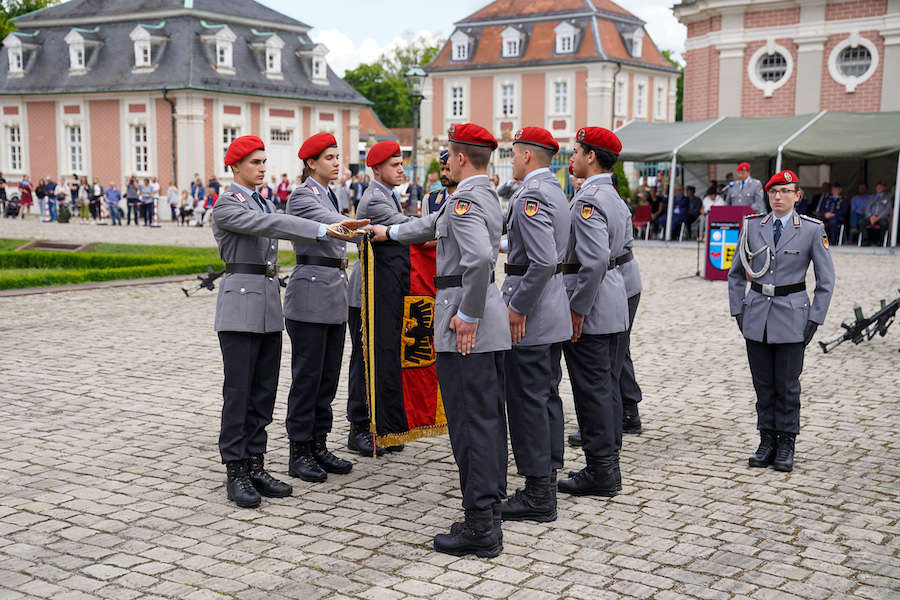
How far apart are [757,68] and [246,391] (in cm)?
2688

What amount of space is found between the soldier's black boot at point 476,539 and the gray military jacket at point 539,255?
3.09 ft

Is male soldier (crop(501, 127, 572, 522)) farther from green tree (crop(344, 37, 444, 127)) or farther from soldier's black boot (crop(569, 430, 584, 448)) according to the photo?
green tree (crop(344, 37, 444, 127))

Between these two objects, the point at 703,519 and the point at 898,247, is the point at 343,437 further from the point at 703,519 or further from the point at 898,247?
the point at 898,247

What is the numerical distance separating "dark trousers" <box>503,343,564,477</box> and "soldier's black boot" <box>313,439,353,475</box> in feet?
4.14

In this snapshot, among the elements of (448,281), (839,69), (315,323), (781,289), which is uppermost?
(839,69)

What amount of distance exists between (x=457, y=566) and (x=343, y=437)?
2518 mm

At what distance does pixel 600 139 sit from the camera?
582 centimetres

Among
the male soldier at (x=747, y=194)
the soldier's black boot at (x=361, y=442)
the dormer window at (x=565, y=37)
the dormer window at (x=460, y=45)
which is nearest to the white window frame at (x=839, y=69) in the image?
the male soldier at (x=747, y=194)

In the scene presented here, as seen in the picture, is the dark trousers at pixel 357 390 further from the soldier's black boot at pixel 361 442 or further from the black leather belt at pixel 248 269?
the black leather belt at pixel 248 269

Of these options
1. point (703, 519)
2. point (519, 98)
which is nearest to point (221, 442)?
point (703, 519)

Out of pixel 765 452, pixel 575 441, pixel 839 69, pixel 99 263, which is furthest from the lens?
pixel 839 69

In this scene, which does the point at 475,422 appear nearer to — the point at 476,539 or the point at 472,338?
the point at 472,338

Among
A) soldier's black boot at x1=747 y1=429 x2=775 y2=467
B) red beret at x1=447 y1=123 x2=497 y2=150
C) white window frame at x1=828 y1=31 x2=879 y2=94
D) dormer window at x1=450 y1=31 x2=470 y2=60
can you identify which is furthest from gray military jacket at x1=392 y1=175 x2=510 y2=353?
dormer window at x1=450 y1=31 x2=470 y2=60

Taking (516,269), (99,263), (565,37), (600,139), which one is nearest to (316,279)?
(516,269)
